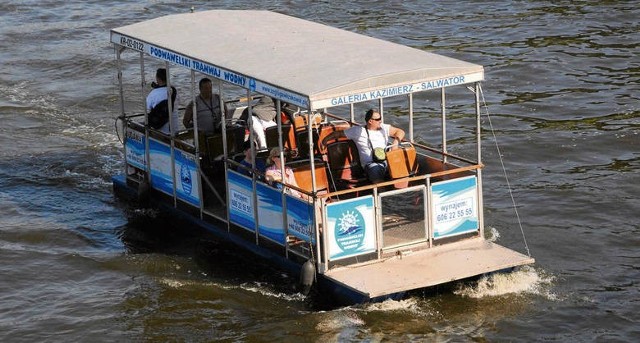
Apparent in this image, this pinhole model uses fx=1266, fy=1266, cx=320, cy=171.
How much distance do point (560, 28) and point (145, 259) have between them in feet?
A: 50.7

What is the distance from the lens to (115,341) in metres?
14.0

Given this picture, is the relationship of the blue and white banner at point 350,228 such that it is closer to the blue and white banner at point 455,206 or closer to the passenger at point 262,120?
the blue and white banner at point 455,206

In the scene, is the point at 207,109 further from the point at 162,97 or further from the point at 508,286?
the point at 508,286

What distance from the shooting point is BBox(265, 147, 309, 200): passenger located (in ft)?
47.4

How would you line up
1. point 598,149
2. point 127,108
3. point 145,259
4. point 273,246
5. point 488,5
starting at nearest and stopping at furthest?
point 273,246 → point 145,259 → point 598,149 → point 127,108 → point 488,5

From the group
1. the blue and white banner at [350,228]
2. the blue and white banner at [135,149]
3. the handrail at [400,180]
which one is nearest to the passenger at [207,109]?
the blue and white banner at [135,149]

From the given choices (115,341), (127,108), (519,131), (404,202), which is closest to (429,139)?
(519,131)

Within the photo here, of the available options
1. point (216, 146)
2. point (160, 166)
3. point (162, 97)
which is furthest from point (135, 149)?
point (216, 146)

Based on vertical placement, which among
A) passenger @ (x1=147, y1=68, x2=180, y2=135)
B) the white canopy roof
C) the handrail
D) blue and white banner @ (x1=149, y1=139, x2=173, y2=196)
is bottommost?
blue and white banner @ (x1=149, y1=139, x2=173, y2=196)

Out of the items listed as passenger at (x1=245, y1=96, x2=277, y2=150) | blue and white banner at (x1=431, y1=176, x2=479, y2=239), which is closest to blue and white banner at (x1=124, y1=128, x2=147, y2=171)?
passenger at (x1=245, y1=96, x2=277, y2=150)

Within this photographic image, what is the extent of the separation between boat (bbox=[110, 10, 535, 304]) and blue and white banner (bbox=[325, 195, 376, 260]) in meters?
0.01

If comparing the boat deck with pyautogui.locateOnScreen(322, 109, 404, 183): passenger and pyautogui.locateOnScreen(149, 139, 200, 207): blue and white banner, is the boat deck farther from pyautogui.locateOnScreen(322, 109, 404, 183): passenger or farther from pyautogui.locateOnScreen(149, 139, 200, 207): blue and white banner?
pyautogui.locateOnScreen(149, 139, 200, 207): blue and white banner

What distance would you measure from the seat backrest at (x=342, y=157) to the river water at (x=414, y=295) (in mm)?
1446

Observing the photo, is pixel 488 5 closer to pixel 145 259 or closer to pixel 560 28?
pixel 560 28
